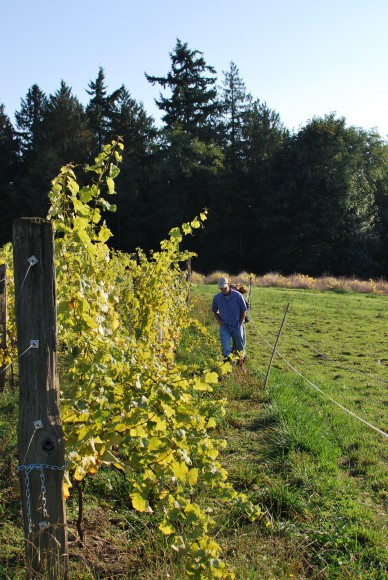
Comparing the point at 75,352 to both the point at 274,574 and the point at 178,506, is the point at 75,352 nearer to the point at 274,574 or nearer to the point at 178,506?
the point at 178,506

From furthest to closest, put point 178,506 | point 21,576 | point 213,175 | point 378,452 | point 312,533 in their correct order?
point 213,175 → point 378,452 → point 312,533 → point 21,576 → point 178,506

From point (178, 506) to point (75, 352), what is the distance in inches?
38.0

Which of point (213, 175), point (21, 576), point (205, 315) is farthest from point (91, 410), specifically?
point (213, 175)

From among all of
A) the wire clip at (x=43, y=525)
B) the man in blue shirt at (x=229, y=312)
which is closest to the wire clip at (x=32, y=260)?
the wire clip at (x=43, y=525)

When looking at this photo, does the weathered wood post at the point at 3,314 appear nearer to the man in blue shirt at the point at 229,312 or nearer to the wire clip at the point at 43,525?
the man in blue shirt at the point at 229,312

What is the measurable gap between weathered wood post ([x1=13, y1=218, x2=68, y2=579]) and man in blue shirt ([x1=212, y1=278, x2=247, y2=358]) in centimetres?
602

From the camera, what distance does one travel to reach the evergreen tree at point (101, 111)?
5181 centimetres

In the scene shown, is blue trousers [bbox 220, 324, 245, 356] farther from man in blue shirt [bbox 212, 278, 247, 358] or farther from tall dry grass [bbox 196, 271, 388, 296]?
tall dry grass [bbox 196, 271, 388, 296]

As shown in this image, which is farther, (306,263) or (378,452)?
(306,263)

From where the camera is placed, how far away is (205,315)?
1434 centimetres

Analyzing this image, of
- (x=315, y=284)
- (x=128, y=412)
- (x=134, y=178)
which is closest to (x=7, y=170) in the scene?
(x=134, y=178)

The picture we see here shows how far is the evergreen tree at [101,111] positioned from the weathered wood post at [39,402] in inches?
1963

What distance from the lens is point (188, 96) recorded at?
4947cm

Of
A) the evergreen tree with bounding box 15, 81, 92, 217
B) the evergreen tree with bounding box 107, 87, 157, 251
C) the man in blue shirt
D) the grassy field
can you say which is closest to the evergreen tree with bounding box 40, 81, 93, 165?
the evergreen tree with bounding box 15, 81, 92, 217
